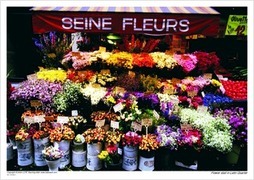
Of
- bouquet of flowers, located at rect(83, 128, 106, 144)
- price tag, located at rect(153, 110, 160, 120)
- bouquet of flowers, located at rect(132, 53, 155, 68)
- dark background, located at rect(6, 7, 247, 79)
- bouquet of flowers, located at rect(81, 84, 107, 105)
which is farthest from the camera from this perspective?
dark background, located at rect(6, 7, 247, 79)

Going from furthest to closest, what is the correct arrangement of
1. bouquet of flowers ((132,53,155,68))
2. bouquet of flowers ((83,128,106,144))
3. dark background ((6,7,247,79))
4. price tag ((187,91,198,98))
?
dark background ((6,7,247,79)) < bouquet of flowers ((132,53,155,68)) < price tag ((187,91,198,98)) < bouquet of flowers ((83,128,106,144))

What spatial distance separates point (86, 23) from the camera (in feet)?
17.3

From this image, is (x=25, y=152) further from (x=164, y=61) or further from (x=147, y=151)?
(x=164, y=61)

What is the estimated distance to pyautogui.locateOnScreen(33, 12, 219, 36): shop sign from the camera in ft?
17.2

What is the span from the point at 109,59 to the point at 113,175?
202 centimetres

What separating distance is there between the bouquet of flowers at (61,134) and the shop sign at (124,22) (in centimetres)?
149

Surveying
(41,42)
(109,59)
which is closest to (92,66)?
(109,59)

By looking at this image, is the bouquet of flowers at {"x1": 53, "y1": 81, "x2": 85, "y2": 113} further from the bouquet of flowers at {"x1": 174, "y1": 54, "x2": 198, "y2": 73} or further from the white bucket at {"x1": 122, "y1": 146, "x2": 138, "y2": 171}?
the bouquet of flowers at {"x1": 174, "y1": 54, "x2": 198, "y2": 73}

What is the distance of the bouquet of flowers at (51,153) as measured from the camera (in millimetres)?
5098


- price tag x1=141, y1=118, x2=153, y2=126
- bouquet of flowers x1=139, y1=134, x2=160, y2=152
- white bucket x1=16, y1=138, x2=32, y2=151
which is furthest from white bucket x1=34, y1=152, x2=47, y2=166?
price tag x1=141, y1=118, x2=153, y2=126

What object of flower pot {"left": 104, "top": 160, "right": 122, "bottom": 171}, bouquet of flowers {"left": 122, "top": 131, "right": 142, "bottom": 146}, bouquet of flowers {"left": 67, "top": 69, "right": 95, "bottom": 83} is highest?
bouquet of flowers {"left": 67, "top": 69, "right": 95, "bottom": 83}

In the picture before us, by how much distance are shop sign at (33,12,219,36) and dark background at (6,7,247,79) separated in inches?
98.2

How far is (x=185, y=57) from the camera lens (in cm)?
641

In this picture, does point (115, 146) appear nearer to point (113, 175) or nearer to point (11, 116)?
point (113, 175)
